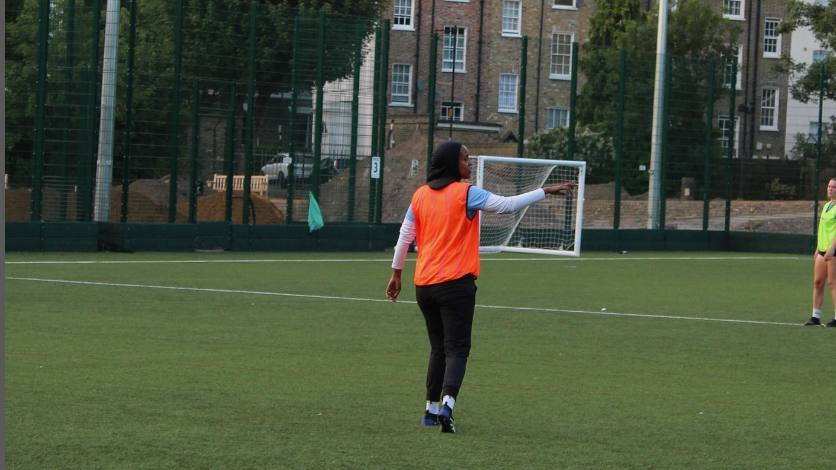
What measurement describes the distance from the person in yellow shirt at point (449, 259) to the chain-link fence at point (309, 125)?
15.9m

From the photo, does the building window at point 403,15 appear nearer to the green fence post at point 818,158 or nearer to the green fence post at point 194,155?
the green fence post at point 818,158

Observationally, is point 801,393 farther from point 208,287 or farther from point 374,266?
point 374,266

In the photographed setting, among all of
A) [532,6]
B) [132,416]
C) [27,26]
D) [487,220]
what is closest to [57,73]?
[27,26]

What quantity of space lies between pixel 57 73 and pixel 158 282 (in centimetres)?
735

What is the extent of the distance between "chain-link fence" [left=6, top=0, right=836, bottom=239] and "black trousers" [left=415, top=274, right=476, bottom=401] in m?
16.0

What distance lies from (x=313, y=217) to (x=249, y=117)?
99.4 inches

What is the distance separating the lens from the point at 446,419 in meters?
6.77

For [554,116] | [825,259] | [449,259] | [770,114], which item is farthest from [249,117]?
[449,259]

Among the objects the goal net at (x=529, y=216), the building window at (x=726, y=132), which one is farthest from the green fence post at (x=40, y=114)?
the building window at (x=726, y=132)

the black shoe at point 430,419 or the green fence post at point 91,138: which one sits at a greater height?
the green fence post at point 91,138

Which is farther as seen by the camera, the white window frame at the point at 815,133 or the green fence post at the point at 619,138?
the white window frame at the point at 815,133

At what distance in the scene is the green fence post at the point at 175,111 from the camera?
22828 millimetres

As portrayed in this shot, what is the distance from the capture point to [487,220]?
2345 centimetres

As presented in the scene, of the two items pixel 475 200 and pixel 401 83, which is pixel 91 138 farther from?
pixel 475 200
